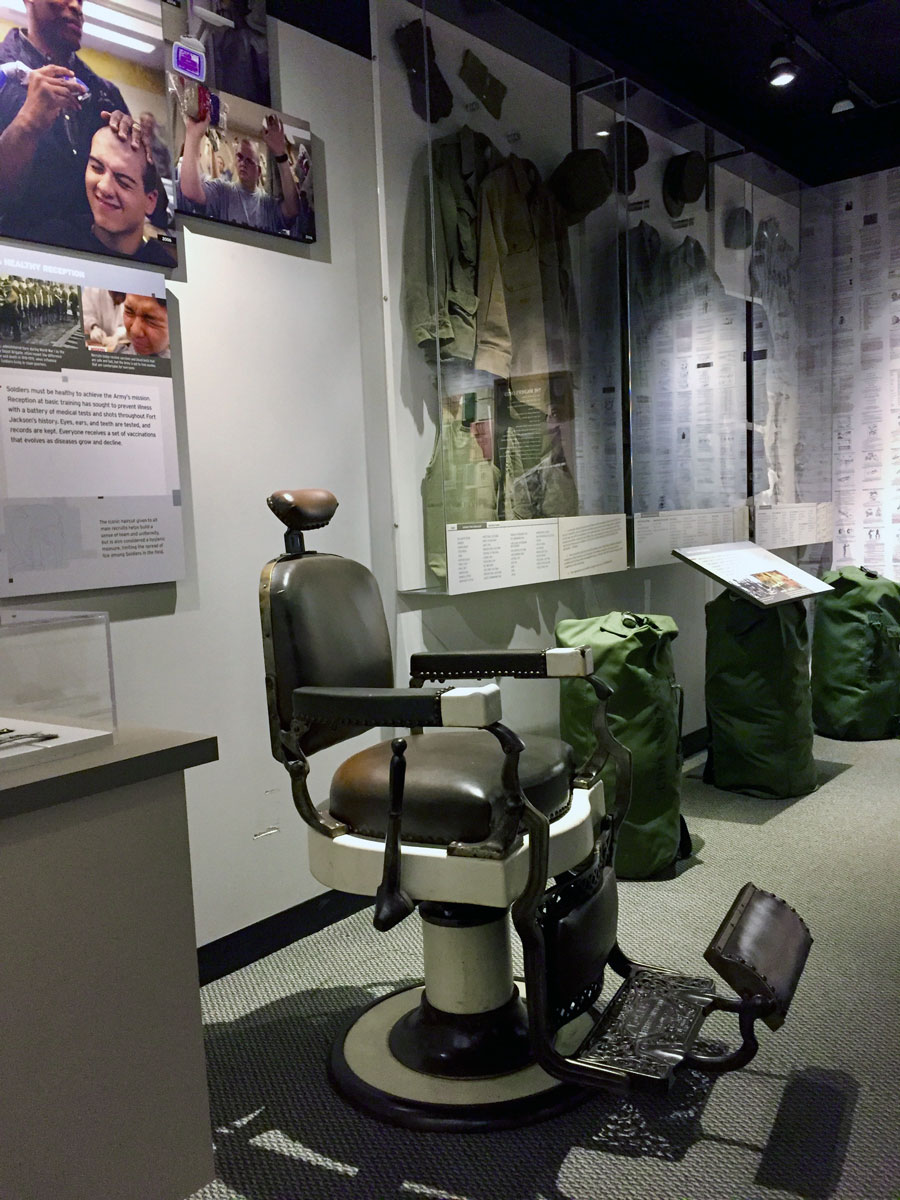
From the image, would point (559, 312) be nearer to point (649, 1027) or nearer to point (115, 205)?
point (115, 205)

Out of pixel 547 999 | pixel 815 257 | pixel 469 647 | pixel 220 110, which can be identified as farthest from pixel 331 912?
pixel 815 257

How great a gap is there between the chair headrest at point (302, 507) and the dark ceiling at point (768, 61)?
2.64 metres

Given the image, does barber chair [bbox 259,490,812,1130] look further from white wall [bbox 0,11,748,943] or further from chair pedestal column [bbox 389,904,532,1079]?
white wall [bbox 0,11,748,943]

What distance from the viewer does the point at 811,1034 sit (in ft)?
7.13

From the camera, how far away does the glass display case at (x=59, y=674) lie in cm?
149

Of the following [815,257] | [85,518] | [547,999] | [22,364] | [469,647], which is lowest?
[547,999]

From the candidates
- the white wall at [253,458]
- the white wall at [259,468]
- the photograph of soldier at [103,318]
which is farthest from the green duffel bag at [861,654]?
the photograph of soldier at [103,318]

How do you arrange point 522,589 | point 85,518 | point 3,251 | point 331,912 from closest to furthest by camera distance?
point 3,251
point 85,518
point 331,912
point 522,589

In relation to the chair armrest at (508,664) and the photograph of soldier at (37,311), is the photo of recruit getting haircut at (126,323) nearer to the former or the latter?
the photograph of soldier at (37,311)

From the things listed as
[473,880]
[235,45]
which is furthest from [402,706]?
[235,45]

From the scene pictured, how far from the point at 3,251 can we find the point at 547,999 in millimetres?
1895

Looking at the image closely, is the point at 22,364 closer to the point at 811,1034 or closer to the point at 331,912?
the point at 331,912

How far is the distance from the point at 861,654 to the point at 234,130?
374 centimetres

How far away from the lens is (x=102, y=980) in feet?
4.65
